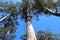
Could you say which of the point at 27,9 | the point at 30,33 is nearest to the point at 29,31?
the point at 30,33

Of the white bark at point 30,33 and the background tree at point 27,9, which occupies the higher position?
the background tree at point 27,9

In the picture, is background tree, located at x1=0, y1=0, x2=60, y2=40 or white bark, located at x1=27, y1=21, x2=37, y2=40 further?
background tree, located at x1=0, y1=0, x2=60, y2=40

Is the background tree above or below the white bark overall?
above

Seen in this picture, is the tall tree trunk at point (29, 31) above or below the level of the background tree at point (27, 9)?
below

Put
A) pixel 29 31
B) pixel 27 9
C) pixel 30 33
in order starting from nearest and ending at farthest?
pixel 30 33
pixel 29 31
pixel 27 9

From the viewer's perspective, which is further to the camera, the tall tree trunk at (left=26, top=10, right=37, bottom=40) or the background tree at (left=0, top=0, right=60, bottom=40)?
the background tree at (left=0, top=0, right=60, bottom=40)

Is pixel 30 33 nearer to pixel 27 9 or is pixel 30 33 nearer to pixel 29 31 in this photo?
pixel 29 31

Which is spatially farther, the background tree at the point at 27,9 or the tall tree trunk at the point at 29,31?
the background tree at the point at 27,9

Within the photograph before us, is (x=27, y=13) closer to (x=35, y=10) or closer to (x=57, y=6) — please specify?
(x=35, y=10)

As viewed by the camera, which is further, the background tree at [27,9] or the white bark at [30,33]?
the background tree at [27,9]

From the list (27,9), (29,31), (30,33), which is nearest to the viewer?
(30,33)

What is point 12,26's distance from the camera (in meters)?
9.45

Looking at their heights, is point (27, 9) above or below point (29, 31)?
above

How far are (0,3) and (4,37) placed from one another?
5.39ft
